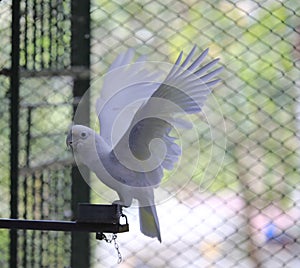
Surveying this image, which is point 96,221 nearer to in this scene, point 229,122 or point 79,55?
point 79,55

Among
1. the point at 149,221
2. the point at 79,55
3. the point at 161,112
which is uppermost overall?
the point at 79,55

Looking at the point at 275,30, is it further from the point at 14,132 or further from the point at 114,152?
the point at 114,152

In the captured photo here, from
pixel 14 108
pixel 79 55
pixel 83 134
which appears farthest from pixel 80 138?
pixel 79 55

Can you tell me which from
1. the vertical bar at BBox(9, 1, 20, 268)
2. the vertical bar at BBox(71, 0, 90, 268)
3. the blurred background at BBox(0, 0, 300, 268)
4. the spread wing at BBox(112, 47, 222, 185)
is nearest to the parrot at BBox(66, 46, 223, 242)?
the spread wing at BBox(112, 47, 222, 185)

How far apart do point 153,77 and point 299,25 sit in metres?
0.71

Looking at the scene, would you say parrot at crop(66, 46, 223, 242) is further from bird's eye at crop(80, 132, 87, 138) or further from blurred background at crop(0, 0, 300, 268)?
blurred background at crop(0, 0, 300, 268)

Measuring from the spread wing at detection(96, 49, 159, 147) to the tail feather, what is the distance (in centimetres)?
8

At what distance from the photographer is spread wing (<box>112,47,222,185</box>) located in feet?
1.86

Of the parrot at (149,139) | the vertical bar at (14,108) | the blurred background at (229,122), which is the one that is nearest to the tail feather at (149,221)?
the parrot at (149,139)

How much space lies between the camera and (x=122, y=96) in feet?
2.10

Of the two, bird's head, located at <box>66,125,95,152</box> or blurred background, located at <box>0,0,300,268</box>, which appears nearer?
bird's head, located at <box>66,125,95,152</box>

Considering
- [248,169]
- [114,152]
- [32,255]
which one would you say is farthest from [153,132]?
[248,169]

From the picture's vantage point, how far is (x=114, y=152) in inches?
22.6

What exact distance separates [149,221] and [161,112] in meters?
0.14
